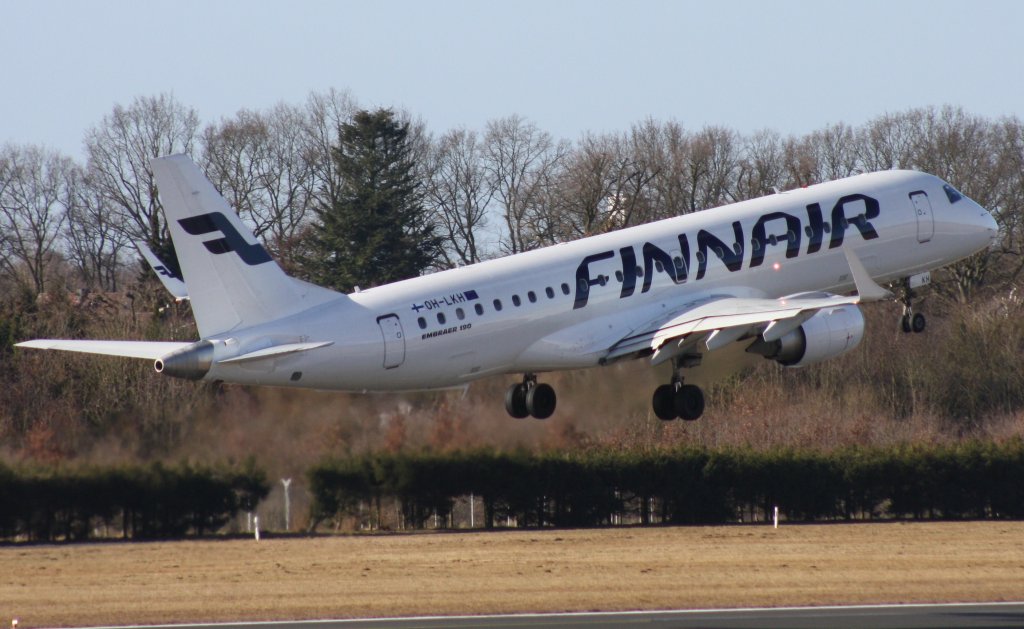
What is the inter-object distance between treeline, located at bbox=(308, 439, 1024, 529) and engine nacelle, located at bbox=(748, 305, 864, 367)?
15881 millimetres

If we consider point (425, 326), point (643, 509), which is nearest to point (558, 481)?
point (643, 509)

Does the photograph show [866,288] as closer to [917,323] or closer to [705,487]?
[917,323]

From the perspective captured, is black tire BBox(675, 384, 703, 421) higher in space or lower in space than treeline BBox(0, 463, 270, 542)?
higher

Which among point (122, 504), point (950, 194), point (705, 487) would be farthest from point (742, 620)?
point (705, 487)

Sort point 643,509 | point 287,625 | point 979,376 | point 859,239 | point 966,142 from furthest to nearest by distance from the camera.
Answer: point 966,142
point 979,376
point 643,509
point 859,239
point 287,625

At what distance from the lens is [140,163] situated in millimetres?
114812

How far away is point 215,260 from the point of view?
1642 inches

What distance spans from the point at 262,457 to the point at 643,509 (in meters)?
23.1

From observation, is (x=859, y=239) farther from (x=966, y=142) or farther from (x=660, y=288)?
(x=966, y=142)

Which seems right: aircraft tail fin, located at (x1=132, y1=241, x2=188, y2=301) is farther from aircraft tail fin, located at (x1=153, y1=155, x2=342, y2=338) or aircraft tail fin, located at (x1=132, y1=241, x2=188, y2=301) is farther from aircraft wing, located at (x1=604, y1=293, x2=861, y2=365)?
aircraft wing, located at (x1=604, y1=293, x2=861, y2=365)

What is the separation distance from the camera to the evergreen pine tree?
101m

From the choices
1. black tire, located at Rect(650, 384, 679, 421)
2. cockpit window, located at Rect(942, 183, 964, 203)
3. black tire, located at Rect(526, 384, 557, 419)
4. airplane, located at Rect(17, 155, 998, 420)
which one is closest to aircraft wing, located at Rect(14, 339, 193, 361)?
airplane, located at Rect(17, 155, 998, 420)

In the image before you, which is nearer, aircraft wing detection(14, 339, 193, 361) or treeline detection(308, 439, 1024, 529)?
aircraft wing detection(14, 339, 193, 361)

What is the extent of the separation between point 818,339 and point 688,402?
3.80 metres
